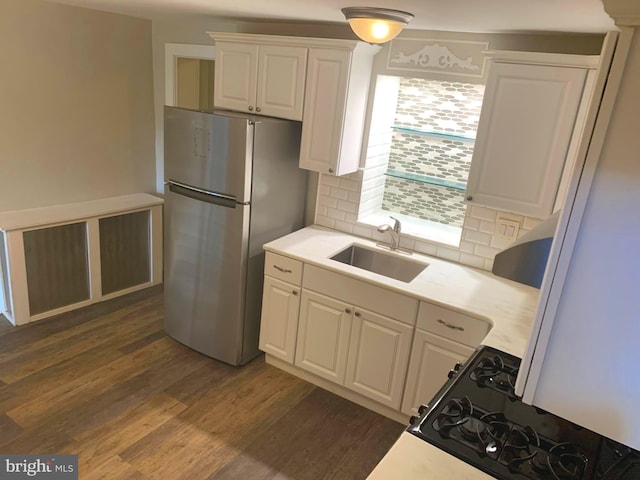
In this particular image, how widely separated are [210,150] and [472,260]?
5.60ft

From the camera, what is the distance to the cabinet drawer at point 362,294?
8.22 ft

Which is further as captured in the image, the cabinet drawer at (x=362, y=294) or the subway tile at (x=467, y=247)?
the subway tile at (x=467, y=247)

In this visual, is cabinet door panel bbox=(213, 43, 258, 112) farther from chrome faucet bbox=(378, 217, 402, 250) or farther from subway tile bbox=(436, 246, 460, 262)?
subway tile bbox=(436, 246, 460, 262)

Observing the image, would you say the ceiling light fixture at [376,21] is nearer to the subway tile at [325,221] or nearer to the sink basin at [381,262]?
the sink basin at [381,262]

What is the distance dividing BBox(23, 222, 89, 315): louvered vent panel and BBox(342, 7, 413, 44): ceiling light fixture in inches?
101

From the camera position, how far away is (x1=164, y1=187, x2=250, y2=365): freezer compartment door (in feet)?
9.52

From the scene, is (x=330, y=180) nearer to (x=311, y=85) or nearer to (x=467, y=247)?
(x=311, y=85)

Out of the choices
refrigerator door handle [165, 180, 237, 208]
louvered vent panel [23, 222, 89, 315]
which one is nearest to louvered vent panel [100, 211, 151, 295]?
louvered vent panel [23, 222, 89, 315]

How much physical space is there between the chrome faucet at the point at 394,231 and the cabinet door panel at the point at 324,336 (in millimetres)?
546

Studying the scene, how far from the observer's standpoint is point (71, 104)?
3.49 metres

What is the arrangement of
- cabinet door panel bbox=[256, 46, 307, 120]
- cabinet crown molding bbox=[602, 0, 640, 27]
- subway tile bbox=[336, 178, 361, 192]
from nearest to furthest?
cabinet crown molding bbox=[602, 0, 640, 27] < cabinet door panel bbox=[256, 46, 307, 120] < subway tile bbox=[336, 178, 361, 192]

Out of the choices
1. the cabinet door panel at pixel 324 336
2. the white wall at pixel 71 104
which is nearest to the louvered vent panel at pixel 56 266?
the white wall at pixel 71 104

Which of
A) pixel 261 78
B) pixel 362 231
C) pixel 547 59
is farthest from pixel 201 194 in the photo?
pixel 547 59

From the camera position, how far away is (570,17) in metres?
1.83
